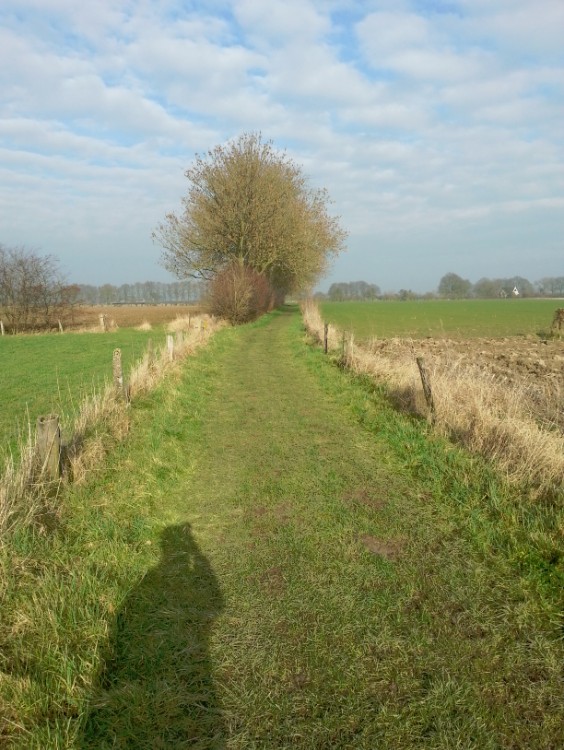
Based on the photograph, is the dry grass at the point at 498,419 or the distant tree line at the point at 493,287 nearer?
the dry grass at the point at 498,419

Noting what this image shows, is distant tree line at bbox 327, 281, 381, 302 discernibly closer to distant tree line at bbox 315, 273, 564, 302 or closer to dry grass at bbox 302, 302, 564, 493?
distant tree line at bbox 315, 273, 564, 302

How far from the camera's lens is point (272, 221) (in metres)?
32.0

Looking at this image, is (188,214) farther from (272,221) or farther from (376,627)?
(376,627)

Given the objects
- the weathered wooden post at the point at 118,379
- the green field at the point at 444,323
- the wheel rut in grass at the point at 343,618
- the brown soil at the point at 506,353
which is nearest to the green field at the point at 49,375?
the weathered wooden post at the point at 118,379

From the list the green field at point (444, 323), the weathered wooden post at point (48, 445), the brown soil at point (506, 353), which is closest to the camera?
the weathered wooden post at point (48, 445)

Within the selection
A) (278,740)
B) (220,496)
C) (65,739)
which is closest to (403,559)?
(278,740)

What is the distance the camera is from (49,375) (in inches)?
545

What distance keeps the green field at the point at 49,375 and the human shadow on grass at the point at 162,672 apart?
3.48 m

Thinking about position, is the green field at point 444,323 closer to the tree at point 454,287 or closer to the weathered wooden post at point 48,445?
the weathered wooden post at point 48,445

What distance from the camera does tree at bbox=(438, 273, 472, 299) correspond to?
460 feet

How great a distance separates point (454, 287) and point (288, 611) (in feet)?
497

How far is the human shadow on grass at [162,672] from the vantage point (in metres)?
2.47

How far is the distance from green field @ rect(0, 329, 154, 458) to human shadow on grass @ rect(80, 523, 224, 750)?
3.48 m

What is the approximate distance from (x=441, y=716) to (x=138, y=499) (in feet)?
12.2
